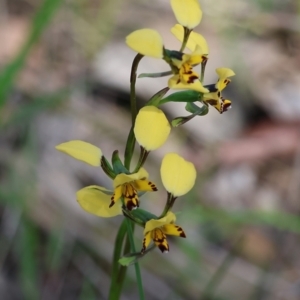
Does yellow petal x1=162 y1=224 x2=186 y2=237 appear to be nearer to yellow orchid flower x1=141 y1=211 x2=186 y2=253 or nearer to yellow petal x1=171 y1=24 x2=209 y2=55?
yellow orchid flower x1=141 y1=211 x2=186 y2=253

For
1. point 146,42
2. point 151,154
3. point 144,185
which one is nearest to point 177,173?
point 144,185

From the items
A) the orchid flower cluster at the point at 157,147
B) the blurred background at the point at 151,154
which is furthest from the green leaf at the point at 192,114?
the blurred background at the point at 151,154

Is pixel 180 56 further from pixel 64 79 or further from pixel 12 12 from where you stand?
pixel 12 12

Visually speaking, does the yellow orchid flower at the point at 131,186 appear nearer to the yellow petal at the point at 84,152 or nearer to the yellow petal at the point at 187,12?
the yellow petal at the point at 84,152

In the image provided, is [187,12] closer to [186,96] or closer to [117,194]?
[186,96]

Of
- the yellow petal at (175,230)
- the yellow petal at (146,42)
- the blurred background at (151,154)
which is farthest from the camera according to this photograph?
the blurred background at (151,154)

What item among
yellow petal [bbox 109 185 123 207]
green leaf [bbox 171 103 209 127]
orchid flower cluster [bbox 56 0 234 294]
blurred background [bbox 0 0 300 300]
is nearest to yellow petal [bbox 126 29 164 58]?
orchid flower cluster [bbox 56 0 234 294]
